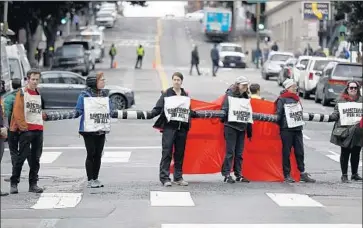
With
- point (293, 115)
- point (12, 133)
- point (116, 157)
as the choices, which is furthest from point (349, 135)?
point (116, 157)

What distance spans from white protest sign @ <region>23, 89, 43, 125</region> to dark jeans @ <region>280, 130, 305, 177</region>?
13.2 feet

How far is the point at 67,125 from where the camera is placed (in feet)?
82.8

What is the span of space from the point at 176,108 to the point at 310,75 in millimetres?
23315

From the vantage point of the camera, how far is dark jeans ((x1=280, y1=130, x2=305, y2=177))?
14.1 meters

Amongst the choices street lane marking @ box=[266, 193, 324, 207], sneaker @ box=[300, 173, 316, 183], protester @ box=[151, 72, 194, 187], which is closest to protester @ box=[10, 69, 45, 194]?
protester @ box=[151, 72, 194, 187]

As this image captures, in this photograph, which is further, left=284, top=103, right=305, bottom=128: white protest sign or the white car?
the white car

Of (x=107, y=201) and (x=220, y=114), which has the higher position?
(x=220, y=114)

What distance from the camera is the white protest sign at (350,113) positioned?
557 inches

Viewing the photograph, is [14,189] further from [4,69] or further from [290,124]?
[4,69]

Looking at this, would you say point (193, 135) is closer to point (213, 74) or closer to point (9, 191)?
point (9, 191)

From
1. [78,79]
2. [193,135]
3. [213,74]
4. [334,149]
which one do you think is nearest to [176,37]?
[213,74]

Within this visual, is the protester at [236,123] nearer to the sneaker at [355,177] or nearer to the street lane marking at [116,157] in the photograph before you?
the sneaker at [355,177]

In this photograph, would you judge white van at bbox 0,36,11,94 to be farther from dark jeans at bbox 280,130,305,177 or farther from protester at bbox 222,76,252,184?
dark jeans at bbox 280,130,305,177

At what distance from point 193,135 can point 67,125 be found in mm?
11424
